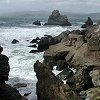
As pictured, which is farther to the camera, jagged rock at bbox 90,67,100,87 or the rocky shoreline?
jagged rock at bbox 90,67,100,87

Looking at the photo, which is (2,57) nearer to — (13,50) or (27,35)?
(13,50)

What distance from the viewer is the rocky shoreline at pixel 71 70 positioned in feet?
62.0

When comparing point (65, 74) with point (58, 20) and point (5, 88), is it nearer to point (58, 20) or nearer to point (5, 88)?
point (5, 88)

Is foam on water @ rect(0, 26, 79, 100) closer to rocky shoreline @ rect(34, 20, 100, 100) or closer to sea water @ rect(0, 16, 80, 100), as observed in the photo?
sea water @ rect(0, 16, 80, 100)

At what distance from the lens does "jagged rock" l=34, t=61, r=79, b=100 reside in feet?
59.2

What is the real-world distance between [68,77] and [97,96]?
23.9 ft

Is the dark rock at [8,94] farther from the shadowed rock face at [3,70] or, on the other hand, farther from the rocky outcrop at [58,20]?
the rocky outcrop at [58,20]

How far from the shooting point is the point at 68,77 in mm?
27844

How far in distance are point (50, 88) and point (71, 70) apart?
11.1 metres

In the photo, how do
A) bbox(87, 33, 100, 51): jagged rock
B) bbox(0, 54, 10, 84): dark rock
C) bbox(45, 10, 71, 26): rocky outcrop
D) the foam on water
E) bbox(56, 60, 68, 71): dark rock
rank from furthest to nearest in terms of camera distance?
bbox(45, 10, 71, 26): rocky outcrop → bbox(56, 60, 68, 71): dark rock → bbox(87, 33, 100, 51): jagged rock → the foam on water → bbox(0, 54, 10, 84): dark rock

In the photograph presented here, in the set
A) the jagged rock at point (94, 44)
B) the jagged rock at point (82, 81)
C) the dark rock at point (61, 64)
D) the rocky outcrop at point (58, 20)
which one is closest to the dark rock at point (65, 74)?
the jagged rock at point (82, 81)

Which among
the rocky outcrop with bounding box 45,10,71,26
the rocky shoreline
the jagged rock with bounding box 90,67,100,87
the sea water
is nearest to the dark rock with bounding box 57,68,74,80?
the rocky shoreline

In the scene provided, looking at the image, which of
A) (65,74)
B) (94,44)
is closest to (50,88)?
(65,74)

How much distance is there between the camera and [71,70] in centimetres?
3002
